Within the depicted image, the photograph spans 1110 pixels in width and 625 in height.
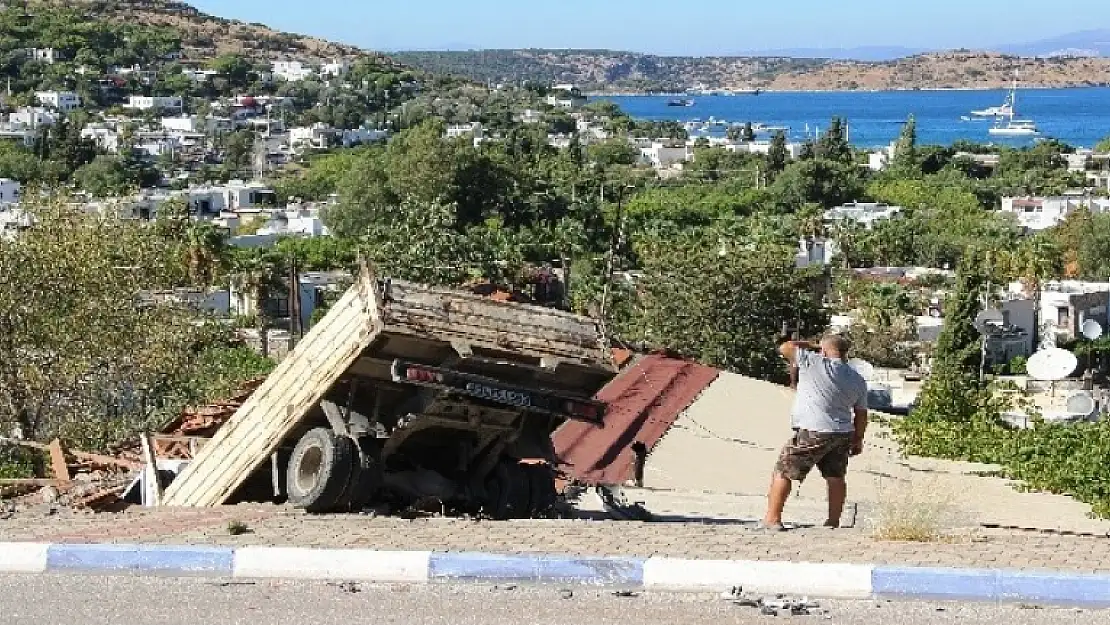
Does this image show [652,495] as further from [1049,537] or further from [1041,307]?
[1041,307]

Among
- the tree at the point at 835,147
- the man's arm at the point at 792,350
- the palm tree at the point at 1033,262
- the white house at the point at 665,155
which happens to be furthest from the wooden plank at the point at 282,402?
the white house at the point at 665,155

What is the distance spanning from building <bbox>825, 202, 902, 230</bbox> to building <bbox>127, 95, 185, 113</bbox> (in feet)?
371

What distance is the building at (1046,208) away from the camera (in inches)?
3238

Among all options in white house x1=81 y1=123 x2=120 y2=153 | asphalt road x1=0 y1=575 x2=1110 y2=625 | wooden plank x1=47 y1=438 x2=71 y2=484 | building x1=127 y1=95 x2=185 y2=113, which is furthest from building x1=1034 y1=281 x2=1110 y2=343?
building x1=127 y1=95 x2=185 y2=113

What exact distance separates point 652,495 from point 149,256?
8.89m

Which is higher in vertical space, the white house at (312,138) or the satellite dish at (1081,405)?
the satellite dish at (1081,405)

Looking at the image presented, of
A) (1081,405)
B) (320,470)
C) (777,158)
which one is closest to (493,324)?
(320,470)

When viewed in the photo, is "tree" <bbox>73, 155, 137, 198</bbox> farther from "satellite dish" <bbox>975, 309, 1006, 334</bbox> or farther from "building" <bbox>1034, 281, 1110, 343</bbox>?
"satellite dish" <bbox>975, 309, 1006, 334</bbox>

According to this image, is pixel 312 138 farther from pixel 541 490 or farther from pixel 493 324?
pixel 493 324

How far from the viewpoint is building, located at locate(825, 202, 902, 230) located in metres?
79.4

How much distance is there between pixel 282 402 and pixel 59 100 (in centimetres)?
17381

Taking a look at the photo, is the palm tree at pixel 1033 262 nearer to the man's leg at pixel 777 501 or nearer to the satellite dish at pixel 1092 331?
the satellite dish at pixel 1092 331

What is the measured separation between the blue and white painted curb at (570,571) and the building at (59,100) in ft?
559

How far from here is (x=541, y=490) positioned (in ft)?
31.7
